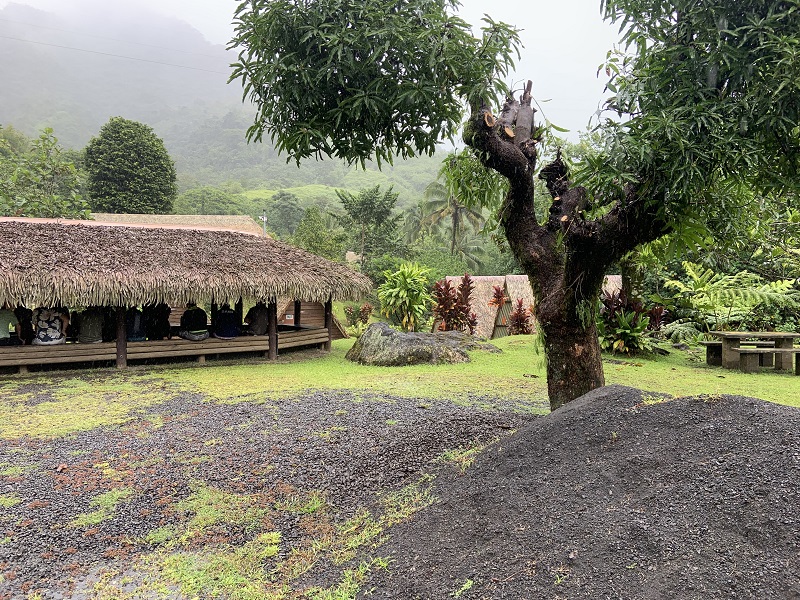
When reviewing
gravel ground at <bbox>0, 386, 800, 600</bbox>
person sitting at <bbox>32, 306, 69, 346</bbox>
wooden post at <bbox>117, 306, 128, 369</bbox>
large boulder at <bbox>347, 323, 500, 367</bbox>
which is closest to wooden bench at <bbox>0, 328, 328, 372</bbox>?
wooden post at <bbox>117, 306, 128, 369</bbox>

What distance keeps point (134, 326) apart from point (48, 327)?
4.77 feet

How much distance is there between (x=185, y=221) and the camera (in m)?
22.9

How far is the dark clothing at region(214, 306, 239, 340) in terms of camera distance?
11133 mm

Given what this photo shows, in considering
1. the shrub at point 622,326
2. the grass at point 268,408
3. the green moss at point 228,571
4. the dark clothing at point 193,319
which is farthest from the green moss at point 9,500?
the shrub at point 622,326

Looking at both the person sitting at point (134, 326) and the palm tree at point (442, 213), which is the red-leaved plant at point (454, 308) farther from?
the palm tree at point (442, 213)

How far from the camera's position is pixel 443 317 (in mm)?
15219

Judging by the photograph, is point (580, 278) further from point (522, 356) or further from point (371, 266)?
point (371, 266)

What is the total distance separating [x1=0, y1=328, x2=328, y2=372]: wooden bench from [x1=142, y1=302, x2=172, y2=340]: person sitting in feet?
1.82

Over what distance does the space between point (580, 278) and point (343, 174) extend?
8335 centimetres

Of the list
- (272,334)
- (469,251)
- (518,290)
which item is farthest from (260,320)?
(469,251)

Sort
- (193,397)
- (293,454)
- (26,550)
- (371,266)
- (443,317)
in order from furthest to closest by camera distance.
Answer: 1. (371,266)
2. (443,317)
3. (193,397)
4. (293,454)
5. (26,550)

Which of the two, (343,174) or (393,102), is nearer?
(393,102)

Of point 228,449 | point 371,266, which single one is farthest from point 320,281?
point 371,266

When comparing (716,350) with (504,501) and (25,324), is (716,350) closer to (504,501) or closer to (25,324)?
(504,501)
